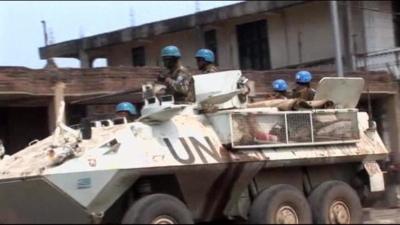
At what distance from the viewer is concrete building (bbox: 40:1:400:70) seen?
24219mm

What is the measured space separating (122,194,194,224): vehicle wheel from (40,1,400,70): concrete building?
1576 centimetres

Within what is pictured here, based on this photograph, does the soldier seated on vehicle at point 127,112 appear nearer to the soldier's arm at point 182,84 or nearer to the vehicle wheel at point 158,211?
the soldier's arm at point 182,84

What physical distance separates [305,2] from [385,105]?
5128mm

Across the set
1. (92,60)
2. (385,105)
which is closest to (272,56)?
(385,105)

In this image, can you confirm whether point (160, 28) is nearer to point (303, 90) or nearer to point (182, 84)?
point (303, 90)

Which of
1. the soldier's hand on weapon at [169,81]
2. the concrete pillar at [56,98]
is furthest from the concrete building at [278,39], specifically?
the soldier's hand on weapon at [169,81]

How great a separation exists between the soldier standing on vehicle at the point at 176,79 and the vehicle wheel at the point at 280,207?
1.45 meters

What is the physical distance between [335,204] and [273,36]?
17.3 meters

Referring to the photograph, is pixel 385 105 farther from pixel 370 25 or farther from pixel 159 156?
pixel 159 156

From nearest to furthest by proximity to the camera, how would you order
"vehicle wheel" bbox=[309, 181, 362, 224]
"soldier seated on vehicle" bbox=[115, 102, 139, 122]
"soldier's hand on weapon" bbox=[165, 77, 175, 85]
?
"soldier's hand on weapon" bbox=[165, 77, 175, 85]
"vehicle wheel" bbox=[309, 181, 362, 224]
"soldier seated on vehicle" bbox=[115, 102, 139, 122]

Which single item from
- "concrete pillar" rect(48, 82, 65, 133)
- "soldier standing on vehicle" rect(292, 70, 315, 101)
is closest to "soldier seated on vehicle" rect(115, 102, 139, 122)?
"soldier standing on vehicle" rect(292, 70, 315, 101)

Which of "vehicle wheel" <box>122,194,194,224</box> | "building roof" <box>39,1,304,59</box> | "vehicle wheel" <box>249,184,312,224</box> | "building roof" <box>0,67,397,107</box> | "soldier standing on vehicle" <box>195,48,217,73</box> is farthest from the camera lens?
"building roof" <box>39,1,304,59</box>

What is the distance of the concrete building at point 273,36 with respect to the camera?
2422 cm

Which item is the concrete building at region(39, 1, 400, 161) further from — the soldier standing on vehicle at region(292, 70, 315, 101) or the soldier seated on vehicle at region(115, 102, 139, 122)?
the soldier seated on vehicle at region(115, 102, 139, 122)
